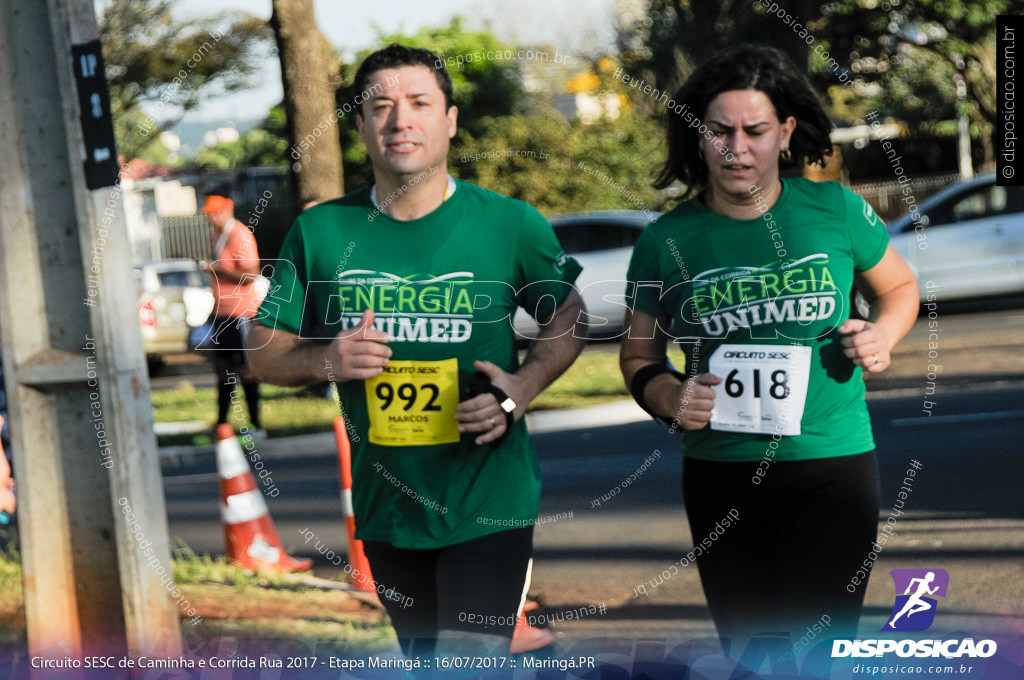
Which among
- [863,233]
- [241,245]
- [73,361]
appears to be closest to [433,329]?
[863,233]

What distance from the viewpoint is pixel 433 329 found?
2871mm

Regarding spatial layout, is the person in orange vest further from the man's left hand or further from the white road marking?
the white road marking

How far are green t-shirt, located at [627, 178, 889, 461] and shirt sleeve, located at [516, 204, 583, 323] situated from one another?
9.9 inches

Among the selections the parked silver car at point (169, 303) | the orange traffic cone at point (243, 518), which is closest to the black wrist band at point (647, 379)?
the orange traffic cone at point (243, 518)

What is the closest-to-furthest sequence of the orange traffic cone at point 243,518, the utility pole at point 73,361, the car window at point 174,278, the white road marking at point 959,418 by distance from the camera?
the utility pole at point 73,361, the orange traffic cone at point 243,518, the white road marking at point 959,418, the car window at point 174,278

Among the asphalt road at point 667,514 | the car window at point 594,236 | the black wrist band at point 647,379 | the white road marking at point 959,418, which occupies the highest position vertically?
the black wrist band at point 647,379

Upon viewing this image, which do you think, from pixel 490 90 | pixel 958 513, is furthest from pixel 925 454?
pixel 490 90

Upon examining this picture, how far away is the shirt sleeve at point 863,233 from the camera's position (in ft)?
9.60

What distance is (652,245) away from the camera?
300cm

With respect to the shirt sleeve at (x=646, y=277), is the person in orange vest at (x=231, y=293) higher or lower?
lower

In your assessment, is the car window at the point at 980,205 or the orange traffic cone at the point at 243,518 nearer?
the orange traffic cone at the point at 243,518

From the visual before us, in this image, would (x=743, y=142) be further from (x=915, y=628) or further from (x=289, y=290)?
(x=915, y=628)

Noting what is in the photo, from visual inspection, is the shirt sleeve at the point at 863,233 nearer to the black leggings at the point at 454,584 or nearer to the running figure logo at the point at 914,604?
the black leggings at the point at 454,584

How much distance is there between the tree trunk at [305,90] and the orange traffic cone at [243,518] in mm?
4100
